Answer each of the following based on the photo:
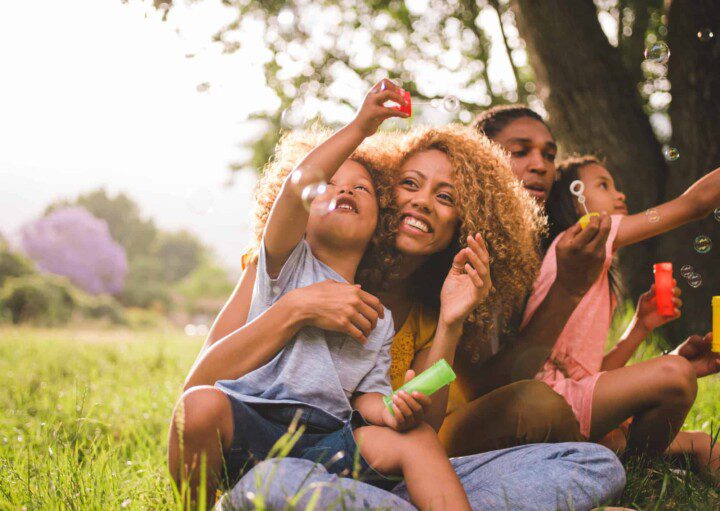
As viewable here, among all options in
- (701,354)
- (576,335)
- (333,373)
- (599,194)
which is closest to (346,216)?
(333,373)

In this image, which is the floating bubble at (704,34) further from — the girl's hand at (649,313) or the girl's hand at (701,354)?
the girl's hand at (701,354)

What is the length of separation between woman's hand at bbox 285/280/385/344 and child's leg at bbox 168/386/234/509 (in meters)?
0.32

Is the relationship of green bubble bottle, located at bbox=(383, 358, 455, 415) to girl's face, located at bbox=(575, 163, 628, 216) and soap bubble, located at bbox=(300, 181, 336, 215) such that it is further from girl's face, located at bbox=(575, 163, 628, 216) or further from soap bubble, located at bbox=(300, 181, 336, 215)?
girl's face, located at bbox=(575, 163, 628, 216)

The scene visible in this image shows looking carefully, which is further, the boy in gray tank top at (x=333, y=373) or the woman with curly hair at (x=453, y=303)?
the woman with curly hair at (x=453, y=303)

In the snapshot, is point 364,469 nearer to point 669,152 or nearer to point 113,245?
point 669,152

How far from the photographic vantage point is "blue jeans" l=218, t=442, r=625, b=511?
58.1 inches

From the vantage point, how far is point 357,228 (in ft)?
6.20

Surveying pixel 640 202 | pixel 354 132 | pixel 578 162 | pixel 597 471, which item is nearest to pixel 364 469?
pixel 597 471

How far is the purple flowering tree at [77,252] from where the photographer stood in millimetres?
18812

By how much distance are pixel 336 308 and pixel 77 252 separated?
19.3m

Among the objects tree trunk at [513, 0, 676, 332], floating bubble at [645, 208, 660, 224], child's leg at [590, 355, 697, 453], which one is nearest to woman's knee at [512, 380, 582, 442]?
child's leg at [590, 355, 697, 453]

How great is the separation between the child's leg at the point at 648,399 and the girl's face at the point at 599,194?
2.48 feet

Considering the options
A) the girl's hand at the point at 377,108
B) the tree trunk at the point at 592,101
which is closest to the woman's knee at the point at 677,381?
the girl's hand at the point at 377,108

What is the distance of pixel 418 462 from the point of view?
1541 mm
